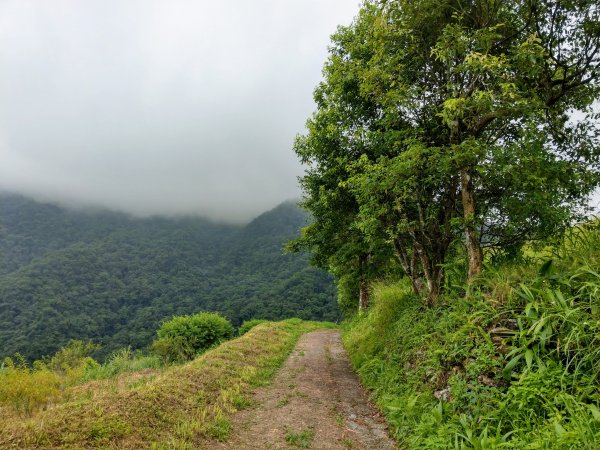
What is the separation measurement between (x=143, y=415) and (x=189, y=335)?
44.1 ft

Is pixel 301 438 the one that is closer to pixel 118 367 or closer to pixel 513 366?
pixel 513 366

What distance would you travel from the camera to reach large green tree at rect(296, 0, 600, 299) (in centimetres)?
651

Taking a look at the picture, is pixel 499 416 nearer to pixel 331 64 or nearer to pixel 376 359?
pixel 376 359

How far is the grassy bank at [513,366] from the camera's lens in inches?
159

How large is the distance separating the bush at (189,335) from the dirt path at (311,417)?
7410 millimetres

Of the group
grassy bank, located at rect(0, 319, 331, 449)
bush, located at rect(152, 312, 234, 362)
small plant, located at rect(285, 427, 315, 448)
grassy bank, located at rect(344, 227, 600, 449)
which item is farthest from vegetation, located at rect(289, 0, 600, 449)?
bush, located at rect(152, 312, 234, 362)

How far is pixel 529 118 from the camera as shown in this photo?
650 cm

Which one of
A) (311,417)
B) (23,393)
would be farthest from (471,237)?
(23,393)

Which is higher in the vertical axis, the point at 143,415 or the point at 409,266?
the point at 409,266

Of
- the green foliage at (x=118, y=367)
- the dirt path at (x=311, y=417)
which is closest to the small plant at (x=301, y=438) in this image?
the dirt path at (x=311, y=417)

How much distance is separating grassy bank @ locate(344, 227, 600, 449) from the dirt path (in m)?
0.59

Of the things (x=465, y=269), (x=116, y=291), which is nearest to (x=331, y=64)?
(x=465, y=269)

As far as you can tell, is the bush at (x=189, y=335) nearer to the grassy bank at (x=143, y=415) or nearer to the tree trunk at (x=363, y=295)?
the grassy bank at (x=143, y=415)

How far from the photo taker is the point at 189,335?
1873 cm
